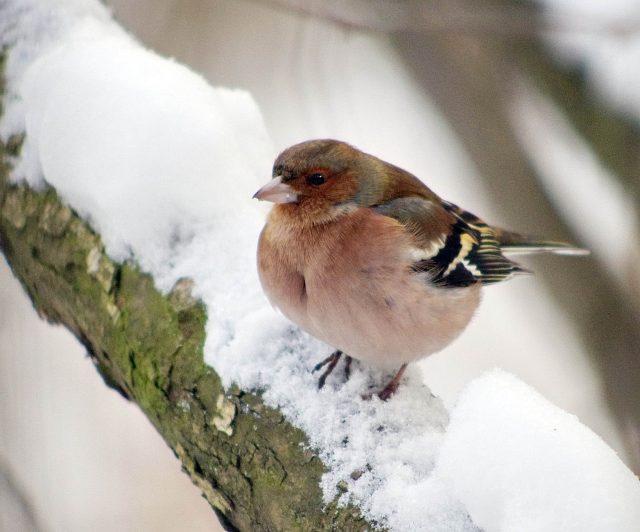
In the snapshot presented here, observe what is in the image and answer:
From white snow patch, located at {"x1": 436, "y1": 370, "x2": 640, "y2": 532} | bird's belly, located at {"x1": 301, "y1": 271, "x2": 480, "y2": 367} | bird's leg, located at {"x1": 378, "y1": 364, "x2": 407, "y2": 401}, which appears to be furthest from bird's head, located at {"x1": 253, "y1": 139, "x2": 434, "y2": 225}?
white snow patch, located at {"x1": 436, "y1": 370, "x2": 640, "y2": 532}

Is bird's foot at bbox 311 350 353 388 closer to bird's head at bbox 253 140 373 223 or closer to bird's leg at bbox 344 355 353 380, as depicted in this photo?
bird's leg at bbox 344 355 353 380

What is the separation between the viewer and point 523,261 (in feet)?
11.1

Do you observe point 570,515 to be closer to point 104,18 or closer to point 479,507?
point 479,507

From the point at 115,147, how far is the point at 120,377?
32.5 inches

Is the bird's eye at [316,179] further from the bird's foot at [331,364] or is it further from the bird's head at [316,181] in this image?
the bird's foot at [331,364]

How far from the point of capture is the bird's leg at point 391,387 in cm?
204

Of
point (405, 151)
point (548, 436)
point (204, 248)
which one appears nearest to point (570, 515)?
point (548, 436)

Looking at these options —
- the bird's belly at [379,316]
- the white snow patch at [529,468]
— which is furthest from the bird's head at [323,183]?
the white snow patch at [529,468]

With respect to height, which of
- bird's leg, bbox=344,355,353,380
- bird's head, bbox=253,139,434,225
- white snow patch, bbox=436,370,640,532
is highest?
bird's head, bbox=253,139,434,225

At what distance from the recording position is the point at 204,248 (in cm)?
236

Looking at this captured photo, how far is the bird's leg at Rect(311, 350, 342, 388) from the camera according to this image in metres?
2.10

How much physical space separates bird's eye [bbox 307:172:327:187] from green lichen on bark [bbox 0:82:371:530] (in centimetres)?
63

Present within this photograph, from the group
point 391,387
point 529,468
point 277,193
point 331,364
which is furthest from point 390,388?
point 277,193

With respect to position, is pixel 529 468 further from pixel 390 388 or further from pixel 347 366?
pixel 347 366
